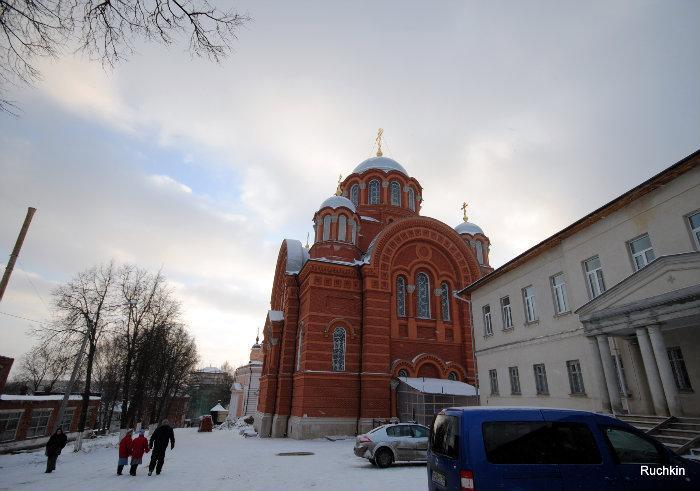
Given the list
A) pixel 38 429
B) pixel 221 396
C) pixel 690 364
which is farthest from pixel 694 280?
pixel 221 396

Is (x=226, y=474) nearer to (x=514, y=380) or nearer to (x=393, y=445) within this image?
(x=393, y=445)

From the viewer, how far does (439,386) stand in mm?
21578

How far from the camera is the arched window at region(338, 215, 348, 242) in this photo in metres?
26.6

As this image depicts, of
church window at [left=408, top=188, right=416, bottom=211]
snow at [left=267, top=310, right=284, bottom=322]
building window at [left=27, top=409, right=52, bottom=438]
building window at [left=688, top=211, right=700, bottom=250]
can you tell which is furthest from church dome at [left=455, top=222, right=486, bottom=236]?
building window at [left=27, top=409, right=52, bottom=438]

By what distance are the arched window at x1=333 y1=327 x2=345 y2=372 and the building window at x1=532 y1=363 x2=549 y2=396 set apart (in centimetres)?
1103

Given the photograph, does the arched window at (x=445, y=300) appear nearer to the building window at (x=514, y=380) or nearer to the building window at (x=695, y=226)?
the building window at (x=514, y=380)

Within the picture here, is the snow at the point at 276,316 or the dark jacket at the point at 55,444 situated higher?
the snow at the point at 276,316

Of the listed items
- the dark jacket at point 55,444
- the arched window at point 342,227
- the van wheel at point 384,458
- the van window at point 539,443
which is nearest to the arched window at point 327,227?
the arched window at point 342,227

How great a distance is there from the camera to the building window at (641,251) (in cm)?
1085

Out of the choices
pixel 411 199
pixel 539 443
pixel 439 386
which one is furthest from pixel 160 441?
pixel 411 199

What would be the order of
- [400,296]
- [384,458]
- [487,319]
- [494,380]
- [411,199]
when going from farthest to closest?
[411,199]
[400,296]
[487,319]
[494,380]
[384,458]

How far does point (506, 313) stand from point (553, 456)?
42.3 ft

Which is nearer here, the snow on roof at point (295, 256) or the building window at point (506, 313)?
the building window at point (506, 313)

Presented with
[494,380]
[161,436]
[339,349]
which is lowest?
[161,436]
